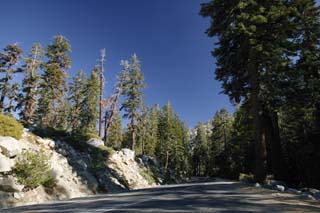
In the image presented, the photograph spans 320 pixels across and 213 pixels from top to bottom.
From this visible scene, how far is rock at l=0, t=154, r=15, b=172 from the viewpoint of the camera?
33.5 ft

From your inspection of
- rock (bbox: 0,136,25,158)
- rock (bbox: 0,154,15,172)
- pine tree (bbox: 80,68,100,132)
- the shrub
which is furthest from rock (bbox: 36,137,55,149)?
pine tree (bbox: 80,68,100,132)

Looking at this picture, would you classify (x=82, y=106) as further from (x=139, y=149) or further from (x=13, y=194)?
(x=13, y=194)

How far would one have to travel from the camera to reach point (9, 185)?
981cm

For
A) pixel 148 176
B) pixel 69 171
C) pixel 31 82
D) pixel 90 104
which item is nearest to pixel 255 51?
pixel 69 171

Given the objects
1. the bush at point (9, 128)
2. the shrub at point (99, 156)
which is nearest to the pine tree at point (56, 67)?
the shrub at point (99, 156)

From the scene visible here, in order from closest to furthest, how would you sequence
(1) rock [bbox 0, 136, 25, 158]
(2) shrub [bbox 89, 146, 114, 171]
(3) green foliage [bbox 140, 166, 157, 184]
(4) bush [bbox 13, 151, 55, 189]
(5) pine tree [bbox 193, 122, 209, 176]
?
(4) bush [bbox 13, 151, 55, 189] < (1) rock [bbox 0, 136, 25, 158] < (2) shrub [bbox 89, 146, 114, 171] < (3) green foliage [bbox 140, 166, 157, 184] < (5) pine tree [bbox 193, 122, 209, 176]

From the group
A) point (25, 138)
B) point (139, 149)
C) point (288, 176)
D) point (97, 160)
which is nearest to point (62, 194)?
point (25, 138)

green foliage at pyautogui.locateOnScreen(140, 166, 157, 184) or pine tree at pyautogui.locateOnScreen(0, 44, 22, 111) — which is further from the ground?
pine tree at pyautogui.locateOnScreen(0, 44, 22, 111)

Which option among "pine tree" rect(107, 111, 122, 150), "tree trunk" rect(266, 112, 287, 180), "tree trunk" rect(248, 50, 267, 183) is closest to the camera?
"tree trunk" rect(248, 50, 267, 183)

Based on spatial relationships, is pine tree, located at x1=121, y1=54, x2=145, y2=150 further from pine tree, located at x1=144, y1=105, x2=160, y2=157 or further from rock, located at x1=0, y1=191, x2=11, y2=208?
rock, located at x1=0, y1=191, x2=11, y2=208

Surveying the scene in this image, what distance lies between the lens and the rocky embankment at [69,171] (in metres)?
10.1

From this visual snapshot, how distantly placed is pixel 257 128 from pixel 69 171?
1120 centimetres

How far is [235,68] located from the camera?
55.9ft

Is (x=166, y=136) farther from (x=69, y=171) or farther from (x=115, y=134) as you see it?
(x=69, y=171)
